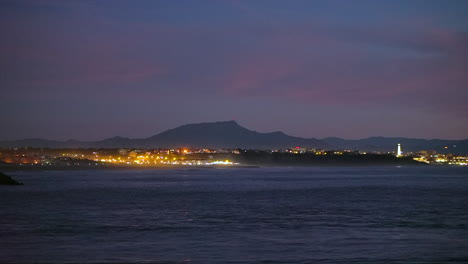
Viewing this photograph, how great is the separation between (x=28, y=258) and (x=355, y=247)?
12513mm

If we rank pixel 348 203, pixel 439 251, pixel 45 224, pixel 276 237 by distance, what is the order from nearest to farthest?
pixel 439 251
pixel 276 237
pixel 45 224
pixel 348 203

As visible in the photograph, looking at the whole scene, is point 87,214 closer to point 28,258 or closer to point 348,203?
point 28,258

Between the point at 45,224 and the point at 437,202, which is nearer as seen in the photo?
the point at 45,224

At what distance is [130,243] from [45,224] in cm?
914

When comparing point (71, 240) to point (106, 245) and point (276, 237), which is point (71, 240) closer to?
point (106, 245)

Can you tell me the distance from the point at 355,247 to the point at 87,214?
2024 cm

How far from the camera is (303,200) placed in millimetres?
53875

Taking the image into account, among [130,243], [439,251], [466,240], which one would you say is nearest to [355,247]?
[439,251]

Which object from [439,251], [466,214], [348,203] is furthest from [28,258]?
[348,203]

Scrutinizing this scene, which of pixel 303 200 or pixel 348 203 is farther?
pixel 303 200

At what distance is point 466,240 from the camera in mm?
27438

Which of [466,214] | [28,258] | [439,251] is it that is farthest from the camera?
[466,214]

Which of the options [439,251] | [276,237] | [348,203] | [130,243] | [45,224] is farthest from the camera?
[348,203]

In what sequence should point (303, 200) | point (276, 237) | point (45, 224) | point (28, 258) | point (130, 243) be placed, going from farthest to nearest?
point (303, 200) → point (45, 224) → point (276, 237) → point (130, 243) → point (28, 258)
